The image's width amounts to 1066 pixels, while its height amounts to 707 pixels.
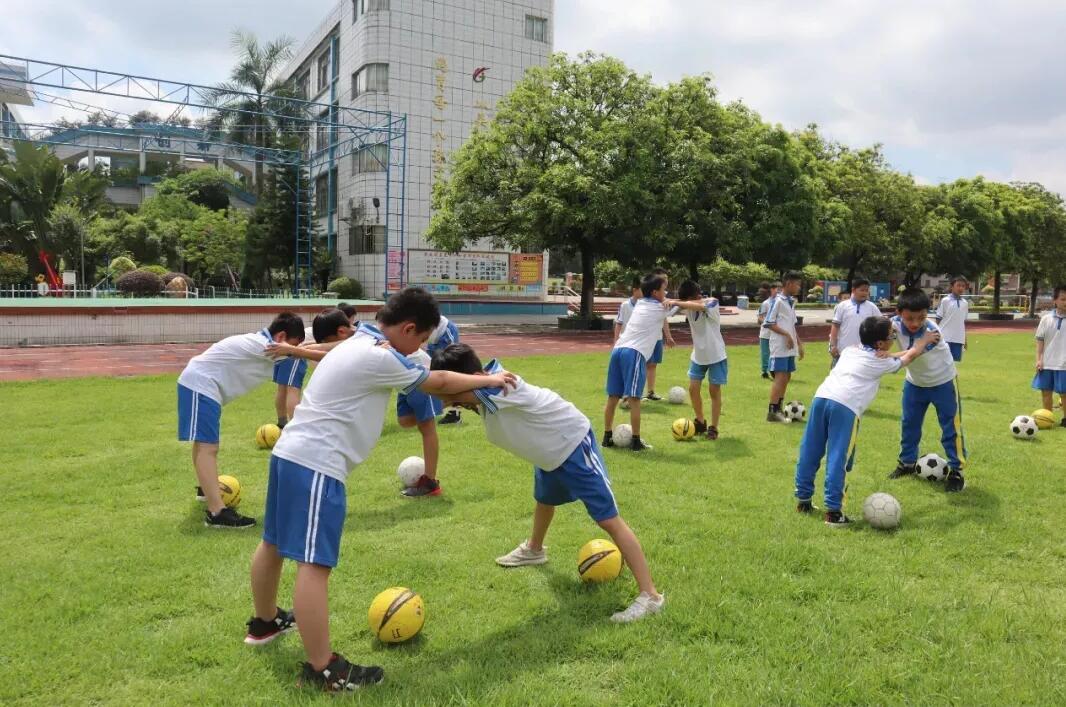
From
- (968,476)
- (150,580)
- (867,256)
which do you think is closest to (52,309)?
(150,580)

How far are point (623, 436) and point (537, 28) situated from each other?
34.6 m

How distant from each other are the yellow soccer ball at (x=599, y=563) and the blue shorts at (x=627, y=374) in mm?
3436

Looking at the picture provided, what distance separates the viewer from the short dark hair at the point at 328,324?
640cm

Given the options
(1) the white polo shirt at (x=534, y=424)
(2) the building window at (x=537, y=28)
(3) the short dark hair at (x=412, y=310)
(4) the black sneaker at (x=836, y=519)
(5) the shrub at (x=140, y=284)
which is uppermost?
(2) the building window at (x=537, y=28)

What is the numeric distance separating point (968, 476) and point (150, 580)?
6991mm

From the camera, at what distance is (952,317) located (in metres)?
12.9

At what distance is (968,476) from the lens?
7164 millimetres

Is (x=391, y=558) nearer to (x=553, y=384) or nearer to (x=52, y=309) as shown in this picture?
(x=553, y=384)

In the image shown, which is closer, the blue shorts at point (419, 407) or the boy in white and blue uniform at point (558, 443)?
the boy in white and blue uniform at point (558, 443)

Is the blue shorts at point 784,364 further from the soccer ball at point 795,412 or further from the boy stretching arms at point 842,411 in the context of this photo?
the boy stretching arms at point 842,411

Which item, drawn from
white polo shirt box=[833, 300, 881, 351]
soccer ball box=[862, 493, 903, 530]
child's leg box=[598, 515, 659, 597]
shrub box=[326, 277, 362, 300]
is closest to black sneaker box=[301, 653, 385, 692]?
child's leg box=[598, 515, 659, 597]

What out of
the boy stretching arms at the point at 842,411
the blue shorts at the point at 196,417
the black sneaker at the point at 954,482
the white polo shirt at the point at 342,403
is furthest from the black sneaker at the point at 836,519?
the blue shorts at the point at 196,417

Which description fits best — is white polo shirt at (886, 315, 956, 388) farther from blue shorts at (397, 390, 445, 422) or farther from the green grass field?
blue shorts at (397, 390, 445, 422)

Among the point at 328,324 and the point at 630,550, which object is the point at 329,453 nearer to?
the point at 630,550
